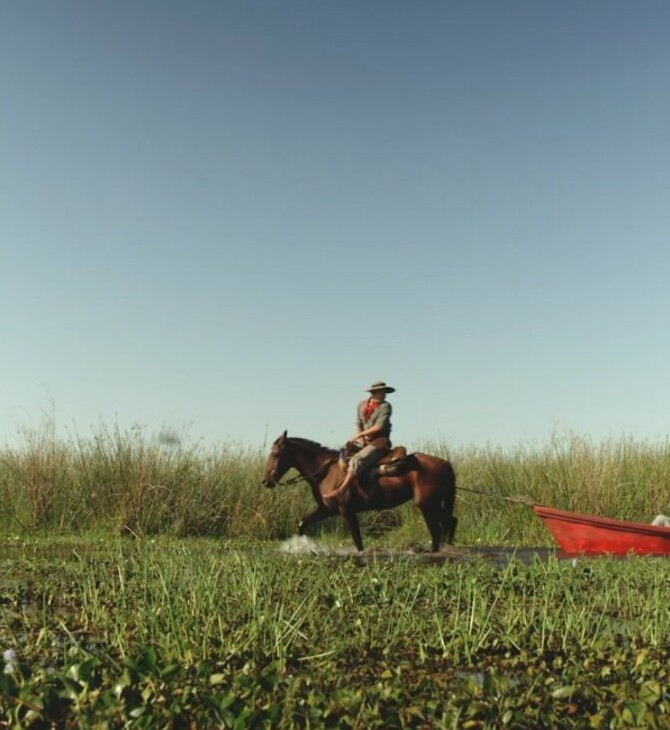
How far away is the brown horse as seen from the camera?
14.5m

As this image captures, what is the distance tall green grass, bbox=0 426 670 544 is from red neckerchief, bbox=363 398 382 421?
10.7 feet

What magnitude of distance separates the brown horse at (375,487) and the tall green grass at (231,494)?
1929mm

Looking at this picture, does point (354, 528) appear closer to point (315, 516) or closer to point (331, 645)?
point (315, 516)

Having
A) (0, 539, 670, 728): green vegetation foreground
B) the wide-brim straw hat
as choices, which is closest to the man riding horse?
the wide-brim straw hat

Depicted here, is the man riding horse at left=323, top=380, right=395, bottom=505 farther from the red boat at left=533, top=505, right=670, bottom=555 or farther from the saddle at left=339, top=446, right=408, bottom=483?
the red boat at left=533, top=505, right=670, bottom=555

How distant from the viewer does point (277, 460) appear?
1490 cm

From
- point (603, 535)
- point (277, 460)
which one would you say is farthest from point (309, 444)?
point (603, 535)

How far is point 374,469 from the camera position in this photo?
47.7 ft

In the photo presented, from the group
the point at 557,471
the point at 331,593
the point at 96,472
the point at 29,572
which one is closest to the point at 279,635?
the point at 331,593

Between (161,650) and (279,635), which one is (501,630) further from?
(161,650)

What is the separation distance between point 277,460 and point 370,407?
185 cm

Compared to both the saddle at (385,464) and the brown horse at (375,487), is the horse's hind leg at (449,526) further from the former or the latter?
the saddle at (385,464)

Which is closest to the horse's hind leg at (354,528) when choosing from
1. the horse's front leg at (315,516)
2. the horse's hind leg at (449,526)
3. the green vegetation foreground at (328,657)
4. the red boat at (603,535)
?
the horse's front leg at (315,516)

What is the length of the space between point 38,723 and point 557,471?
15.5 metres
